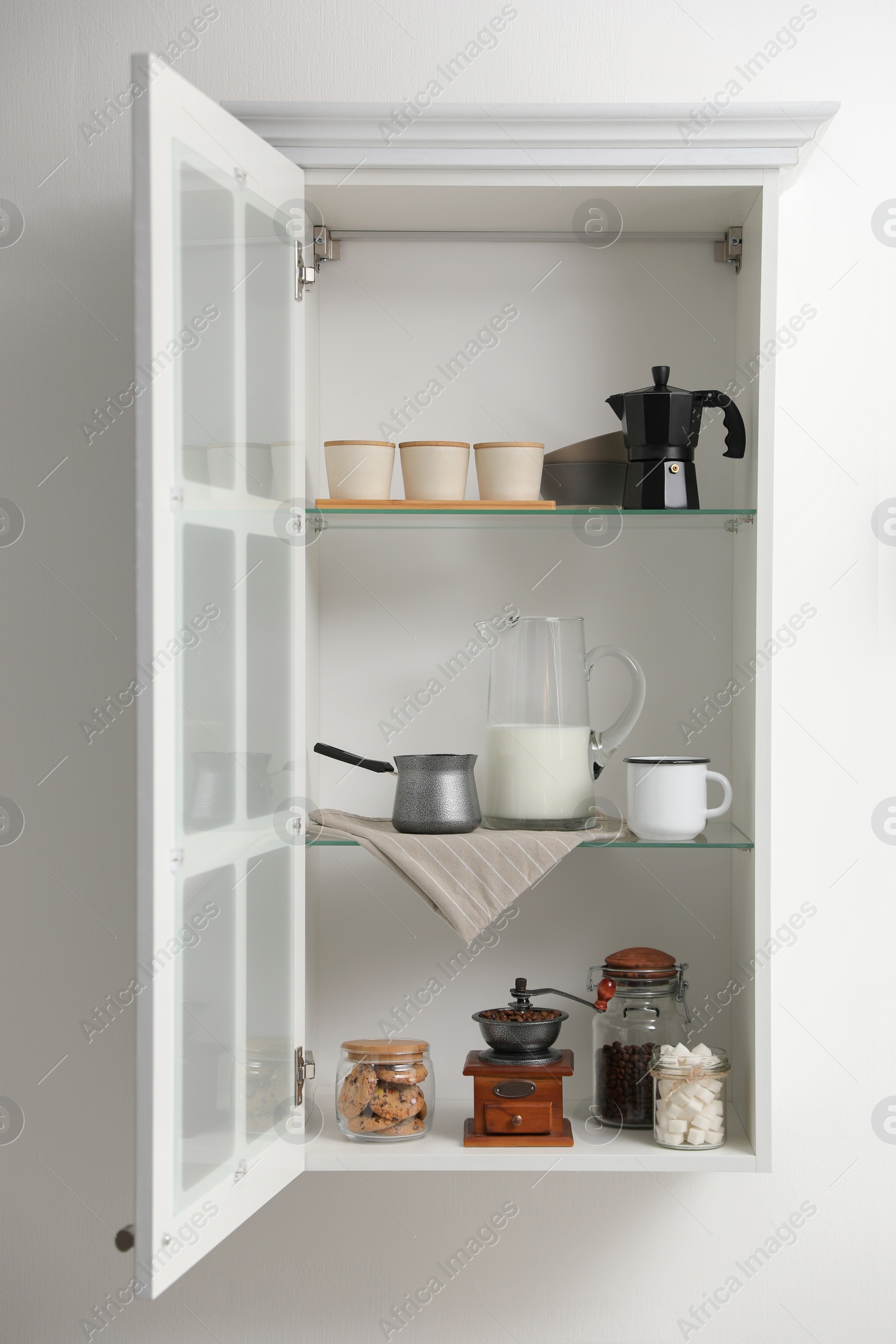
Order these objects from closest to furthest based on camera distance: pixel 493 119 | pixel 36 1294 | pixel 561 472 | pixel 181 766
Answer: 1. pixel 181 766
2. pixel 493 119
3. pixel 561 472
4. pixel 36 1294

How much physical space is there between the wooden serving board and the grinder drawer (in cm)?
62

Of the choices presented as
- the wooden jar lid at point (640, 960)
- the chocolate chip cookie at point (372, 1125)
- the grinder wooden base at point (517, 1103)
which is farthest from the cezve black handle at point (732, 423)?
the chocolate chip cookie at point (372, 1125)

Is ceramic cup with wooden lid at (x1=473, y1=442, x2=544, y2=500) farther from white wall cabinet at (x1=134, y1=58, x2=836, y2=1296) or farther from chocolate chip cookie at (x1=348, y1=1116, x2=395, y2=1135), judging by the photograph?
chocolate chip cookie at (x1=348, y1=1116, x2=395, y2=1135)

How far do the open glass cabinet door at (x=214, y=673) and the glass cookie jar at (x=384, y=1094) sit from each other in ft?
0.19

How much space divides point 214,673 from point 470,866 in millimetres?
337

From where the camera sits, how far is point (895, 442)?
1313 mm

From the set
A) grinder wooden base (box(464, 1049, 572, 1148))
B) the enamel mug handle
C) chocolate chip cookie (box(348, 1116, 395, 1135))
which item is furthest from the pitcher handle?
chocolate chip cookie (box(348, 1116, 395, 1135))

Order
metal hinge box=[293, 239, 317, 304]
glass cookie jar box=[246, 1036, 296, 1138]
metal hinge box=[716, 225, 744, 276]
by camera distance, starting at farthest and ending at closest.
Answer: metal hinge box=[716, 225, 744, 276], metal hinge box=[293, 239, 317, 304], glass cookie jar box=[246, 1036, 296, 1138]

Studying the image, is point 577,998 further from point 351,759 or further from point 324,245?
point 324,245

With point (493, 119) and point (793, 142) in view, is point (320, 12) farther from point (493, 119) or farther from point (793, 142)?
point (793, 142)

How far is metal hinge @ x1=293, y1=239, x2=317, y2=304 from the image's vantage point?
110 cm

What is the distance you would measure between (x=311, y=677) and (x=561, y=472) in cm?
38

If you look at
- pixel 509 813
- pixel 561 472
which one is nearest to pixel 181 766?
pixel 509 813

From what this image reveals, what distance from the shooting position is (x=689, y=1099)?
1.09 meters
